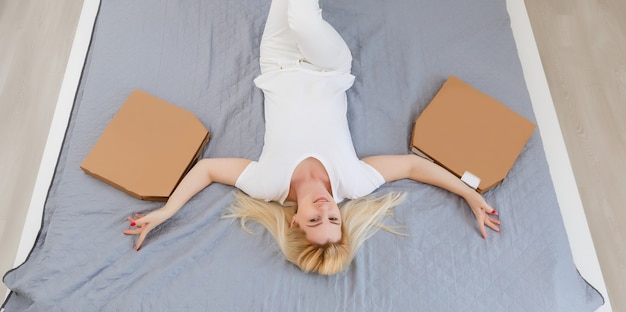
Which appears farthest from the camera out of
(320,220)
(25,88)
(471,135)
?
(25,88)

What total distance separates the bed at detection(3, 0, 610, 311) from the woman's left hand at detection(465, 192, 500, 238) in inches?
1.0

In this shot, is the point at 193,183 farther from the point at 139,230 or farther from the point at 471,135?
the point at 471,135

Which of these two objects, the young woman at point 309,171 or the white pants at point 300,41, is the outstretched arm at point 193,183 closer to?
the young woman at point 309,171

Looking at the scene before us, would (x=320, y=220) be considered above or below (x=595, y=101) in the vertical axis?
below

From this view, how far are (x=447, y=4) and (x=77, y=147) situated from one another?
4.06 ft

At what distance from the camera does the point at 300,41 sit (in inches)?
53.8

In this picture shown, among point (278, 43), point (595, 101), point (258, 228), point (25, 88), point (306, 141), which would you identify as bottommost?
point (25, 88)

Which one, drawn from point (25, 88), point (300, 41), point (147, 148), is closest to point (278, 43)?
point (300, 41)

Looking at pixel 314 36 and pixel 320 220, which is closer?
pixel 320 220

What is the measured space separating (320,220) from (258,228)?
23 centimetres

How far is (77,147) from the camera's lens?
141cm

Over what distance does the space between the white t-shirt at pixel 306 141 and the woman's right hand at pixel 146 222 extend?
21 centimetres

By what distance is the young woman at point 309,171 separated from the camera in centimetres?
128

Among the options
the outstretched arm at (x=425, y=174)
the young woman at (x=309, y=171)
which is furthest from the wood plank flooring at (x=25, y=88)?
the outstretched arm at (x=425, y=174)
